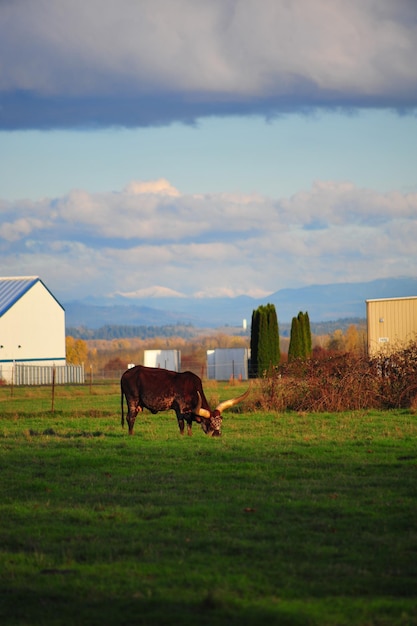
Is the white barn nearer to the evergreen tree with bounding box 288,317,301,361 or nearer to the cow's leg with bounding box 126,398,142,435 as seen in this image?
the evergreen tree with bounding box 288,317,301,361

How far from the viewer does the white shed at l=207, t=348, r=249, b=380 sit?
67.1 m

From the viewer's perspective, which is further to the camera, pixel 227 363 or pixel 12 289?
pixel 227 363

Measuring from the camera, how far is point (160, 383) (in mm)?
19859

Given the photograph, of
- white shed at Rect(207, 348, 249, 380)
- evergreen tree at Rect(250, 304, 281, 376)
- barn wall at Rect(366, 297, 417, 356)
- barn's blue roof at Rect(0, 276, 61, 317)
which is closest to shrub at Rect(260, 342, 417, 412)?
barn wall at Rect(366, 297, 417, 356)

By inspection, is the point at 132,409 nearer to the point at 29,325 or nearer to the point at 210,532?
the point at 210,532

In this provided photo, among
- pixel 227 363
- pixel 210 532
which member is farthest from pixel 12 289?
pixel 210 532

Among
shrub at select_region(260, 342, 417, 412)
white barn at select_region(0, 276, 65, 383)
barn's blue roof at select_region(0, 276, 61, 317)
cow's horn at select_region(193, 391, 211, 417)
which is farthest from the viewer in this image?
barn's blue roof at select_region(0, 276, 61, 317)

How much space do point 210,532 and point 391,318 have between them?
1536 inches

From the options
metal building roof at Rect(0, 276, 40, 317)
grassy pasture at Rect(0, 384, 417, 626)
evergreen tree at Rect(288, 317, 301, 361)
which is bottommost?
Result: grassy pasture at Rect(0, 384, 417, 626)

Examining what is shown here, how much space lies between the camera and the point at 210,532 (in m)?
8.72

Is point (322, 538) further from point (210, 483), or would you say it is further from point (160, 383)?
point (160, 383)

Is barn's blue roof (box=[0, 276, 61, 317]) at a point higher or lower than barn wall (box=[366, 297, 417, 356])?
higher

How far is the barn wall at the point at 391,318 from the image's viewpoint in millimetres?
45938

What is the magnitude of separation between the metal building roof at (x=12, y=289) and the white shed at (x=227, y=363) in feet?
49.3
